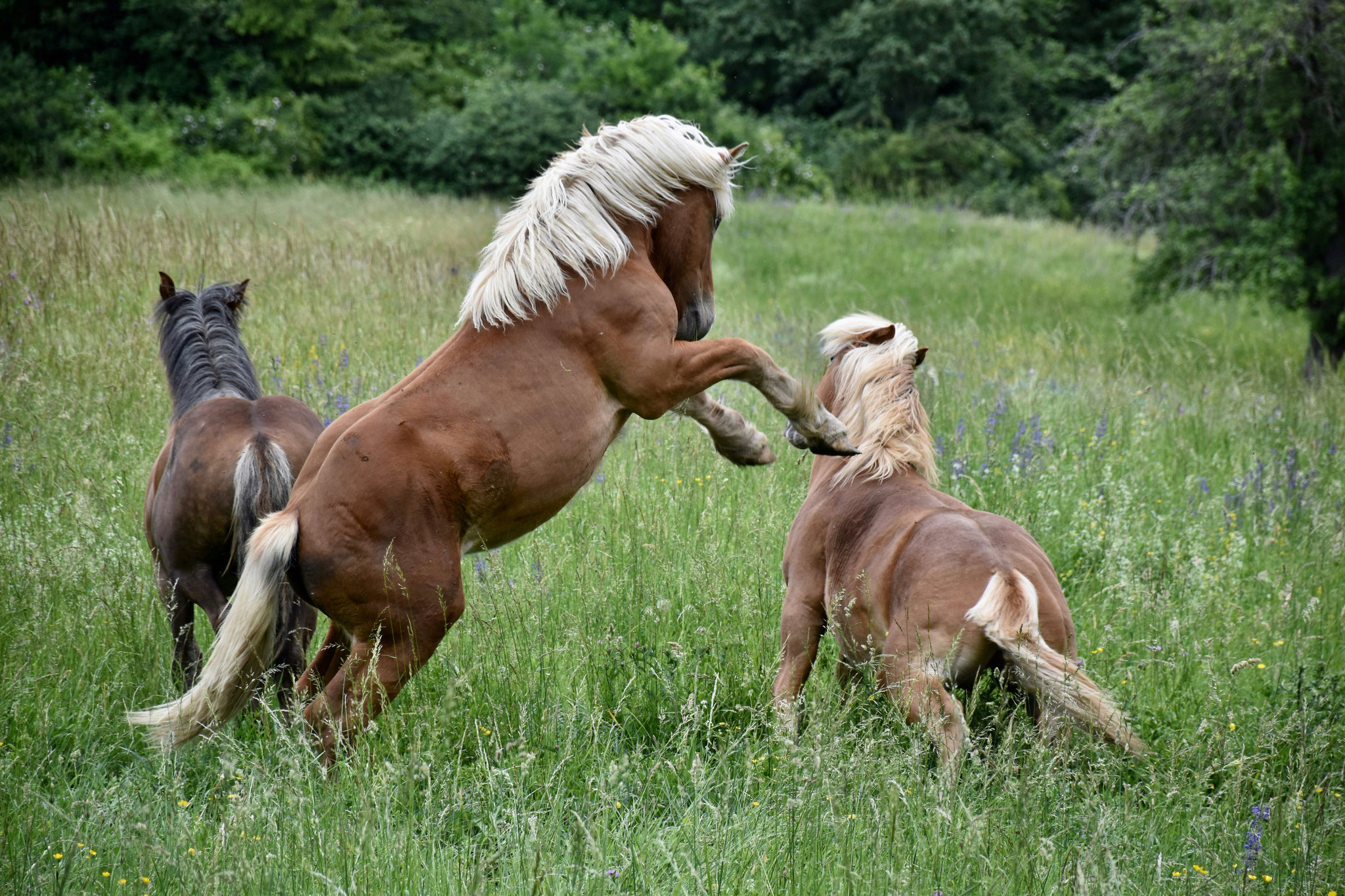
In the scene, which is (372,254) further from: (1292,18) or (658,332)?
(1292,18)

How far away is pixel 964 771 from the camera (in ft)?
10.1

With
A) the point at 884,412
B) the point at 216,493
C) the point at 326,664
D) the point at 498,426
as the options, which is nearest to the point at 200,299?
the point at 216,493

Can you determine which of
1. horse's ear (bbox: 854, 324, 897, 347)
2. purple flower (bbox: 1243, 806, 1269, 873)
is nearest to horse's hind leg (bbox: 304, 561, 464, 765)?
horse's ear (bbox: 854, 324, 897, 347)

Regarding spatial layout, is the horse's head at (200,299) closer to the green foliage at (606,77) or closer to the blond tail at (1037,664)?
the blond tail at (1037,664)

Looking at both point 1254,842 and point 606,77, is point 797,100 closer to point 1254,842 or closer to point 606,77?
point 606,77

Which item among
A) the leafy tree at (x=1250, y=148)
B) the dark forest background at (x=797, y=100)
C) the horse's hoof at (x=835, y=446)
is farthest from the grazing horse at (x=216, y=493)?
the dark forest background at (x=797, y=100)

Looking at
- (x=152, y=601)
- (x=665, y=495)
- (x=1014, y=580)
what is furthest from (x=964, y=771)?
(x=152, y=601)

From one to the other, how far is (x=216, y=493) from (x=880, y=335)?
2.69 meters

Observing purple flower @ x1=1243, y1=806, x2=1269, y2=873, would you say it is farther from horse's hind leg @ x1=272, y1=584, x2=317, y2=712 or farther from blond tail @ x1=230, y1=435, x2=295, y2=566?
blond tail @ x1=230, y1=435, x2=295, y2=566

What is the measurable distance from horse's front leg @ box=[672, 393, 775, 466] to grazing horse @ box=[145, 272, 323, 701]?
63.5 inches

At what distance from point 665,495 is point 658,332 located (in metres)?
2.55

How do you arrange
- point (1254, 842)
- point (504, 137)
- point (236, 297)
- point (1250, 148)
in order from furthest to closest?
1. point (504, 137)
2. point (1250, 148)
3. point (236, 297)
4. point (1254, 842)

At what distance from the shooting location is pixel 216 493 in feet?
11.8

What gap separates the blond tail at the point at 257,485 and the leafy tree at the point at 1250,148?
469 inches
